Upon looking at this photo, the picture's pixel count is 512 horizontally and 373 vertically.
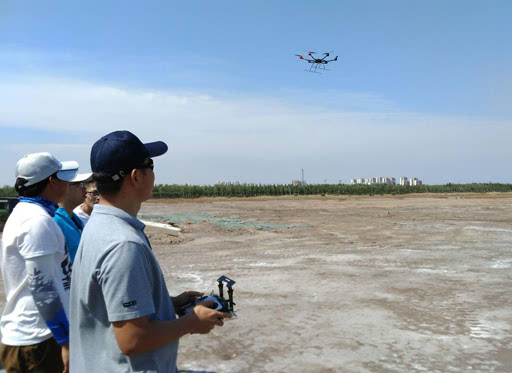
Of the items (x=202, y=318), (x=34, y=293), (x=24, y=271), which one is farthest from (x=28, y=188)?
(x=202, y=318)

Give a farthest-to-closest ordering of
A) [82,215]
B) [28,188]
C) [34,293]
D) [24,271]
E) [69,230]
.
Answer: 1. [82,215]
2. [69,230]
3. [28,188]
4. [24,271]
5. [34,293]

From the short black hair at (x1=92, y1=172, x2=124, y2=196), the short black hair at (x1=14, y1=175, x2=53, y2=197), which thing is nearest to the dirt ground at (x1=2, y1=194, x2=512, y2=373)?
the short black hair at (x1=14, y1=175, x2=53, y2=197)

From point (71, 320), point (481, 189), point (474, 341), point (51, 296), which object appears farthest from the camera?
point (481, 189)

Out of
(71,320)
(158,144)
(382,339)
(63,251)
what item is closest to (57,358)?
(63,251)

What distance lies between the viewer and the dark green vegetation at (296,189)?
5488 centimetres

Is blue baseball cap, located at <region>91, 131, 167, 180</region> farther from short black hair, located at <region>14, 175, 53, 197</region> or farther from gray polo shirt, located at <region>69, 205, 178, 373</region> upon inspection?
short black hair, located at <region>14, 175, 53, 197</region>

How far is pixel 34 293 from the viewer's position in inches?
92.3

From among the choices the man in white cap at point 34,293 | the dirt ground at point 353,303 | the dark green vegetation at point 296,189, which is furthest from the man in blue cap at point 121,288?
the dark green vegetation at point 296,189

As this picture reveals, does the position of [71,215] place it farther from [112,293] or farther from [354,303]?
[354,303]

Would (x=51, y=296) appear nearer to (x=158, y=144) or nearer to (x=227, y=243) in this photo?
(x=158, y=144)

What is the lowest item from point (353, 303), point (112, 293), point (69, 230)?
point (353, 303)

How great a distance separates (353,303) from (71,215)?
5153mm

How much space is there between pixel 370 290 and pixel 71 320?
22.2ft

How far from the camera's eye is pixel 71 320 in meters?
1.91
